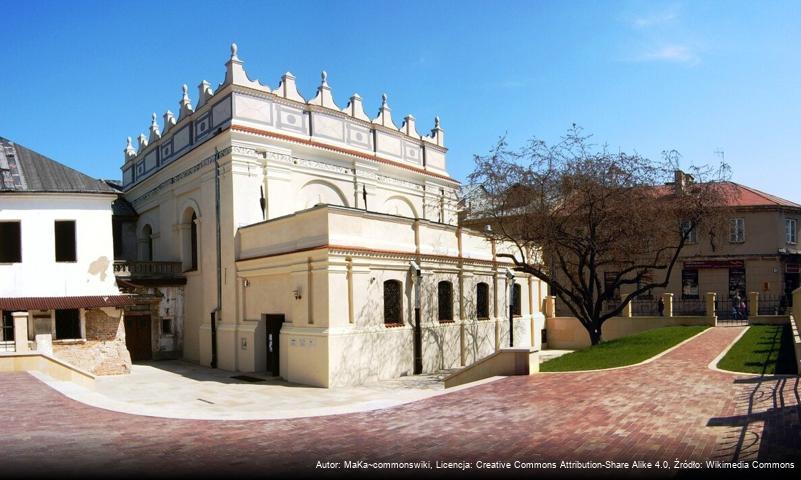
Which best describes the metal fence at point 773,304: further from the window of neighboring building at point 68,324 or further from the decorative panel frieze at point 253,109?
the window of neighboring building at point 68,324

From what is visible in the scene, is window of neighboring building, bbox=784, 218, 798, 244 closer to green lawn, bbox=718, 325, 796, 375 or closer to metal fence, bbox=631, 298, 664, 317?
metal fence, bbox=631, 298, 664, 317

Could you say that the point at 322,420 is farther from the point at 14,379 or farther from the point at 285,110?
the point at 285,110

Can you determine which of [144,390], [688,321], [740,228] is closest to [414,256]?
[144,390]

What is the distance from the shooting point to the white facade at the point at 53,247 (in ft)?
72.4

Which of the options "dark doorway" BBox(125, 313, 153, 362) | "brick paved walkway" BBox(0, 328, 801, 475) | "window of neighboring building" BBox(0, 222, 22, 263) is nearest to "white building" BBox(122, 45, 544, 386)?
"dark doorway" BBox(125, 313, 153, 362)

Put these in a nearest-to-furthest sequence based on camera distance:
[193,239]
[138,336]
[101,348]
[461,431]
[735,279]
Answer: [461,431], [101,348], [138,336], [193,239], [735,279]

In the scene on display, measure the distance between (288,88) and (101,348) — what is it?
40.8ft

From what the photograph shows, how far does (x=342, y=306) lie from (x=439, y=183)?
1501 cm

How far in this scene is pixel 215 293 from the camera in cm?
2506

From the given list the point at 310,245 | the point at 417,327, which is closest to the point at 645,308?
the point at 417,327

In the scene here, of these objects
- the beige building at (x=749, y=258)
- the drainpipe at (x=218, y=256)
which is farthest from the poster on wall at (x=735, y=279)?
the drainpipe at (x=218, y=256)

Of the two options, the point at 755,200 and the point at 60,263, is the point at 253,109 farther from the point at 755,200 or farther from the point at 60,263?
the point at 755,200

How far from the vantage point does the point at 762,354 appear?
56.4 feet

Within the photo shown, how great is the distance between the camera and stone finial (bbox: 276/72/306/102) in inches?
1020
